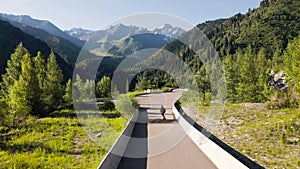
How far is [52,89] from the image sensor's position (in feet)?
72.0

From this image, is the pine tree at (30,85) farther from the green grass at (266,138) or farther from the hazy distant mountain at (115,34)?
the green grass at (266,138)

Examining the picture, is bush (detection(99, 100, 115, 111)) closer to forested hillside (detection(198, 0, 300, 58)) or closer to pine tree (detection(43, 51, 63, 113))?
pine tree (detection(43, 51, 63, 113))

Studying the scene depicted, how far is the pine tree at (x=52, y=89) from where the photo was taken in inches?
797

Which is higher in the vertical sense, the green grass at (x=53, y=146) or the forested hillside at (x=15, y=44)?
the forested hillside at (x=15, y=44)

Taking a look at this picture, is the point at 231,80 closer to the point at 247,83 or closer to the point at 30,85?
the point at 247,83

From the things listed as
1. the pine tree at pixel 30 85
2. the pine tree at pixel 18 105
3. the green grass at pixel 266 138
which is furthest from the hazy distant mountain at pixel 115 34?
the green grass at pixel 266 138

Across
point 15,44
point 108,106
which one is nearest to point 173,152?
point 108,106

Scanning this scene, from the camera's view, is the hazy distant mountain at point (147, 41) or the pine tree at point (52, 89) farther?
the hazy distant mountain at point (147, 41)

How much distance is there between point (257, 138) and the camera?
39.0 ft

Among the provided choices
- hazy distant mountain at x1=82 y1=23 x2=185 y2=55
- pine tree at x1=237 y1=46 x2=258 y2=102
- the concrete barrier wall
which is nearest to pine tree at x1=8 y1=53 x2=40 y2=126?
hazy distant mountain at x1=82 y1=23 x2=185 y2=55

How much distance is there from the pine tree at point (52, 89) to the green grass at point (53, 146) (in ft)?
18.6

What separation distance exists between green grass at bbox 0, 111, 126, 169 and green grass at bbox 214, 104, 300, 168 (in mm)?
5727

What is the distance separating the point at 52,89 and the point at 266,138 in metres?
17.6

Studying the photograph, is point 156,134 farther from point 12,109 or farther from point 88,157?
point 12,109
